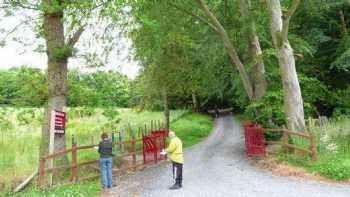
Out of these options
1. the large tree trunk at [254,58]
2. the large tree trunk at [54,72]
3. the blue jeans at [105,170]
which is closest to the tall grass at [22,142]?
the large tree trunk at [54,72]

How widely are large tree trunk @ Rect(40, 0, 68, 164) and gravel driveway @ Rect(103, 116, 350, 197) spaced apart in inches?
110

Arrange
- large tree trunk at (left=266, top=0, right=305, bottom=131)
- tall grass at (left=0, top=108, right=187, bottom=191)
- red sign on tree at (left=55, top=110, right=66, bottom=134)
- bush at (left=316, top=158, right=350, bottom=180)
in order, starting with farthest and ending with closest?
large tree trunk at (left=266, top=0, right=305, bottom=131) → tall grass at (left=0, top=108, right=187, bottom=191) → red sign on tree at (left=55, top=110, right=66, bottom=134) → bush at (left=316, top=158, right=350, bottom=180)

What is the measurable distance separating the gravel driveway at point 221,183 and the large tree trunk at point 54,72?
2.79 meters

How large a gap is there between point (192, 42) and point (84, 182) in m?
14.4

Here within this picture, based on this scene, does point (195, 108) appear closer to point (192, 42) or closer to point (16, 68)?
point (192, 42)

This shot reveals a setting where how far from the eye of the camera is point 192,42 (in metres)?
26.2

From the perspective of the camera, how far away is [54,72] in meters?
14.4

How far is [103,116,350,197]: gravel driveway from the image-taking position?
10.8 metres

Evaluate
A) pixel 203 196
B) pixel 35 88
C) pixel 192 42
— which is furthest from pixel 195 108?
pixel 203 196

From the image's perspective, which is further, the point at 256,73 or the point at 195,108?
the point at 195,108

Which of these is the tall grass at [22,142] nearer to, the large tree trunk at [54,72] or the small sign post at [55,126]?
the large tree trunk at [54,72]

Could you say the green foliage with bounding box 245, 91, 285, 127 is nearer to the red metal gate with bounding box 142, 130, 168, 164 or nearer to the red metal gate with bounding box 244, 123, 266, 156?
the red metal gate with bounding box 244, 123, 266, 156

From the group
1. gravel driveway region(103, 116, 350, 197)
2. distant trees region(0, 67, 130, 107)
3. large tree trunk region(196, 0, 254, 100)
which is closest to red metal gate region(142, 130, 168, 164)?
gravel driveway region(103, 116, 350, 197)

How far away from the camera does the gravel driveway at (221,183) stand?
10750mm
